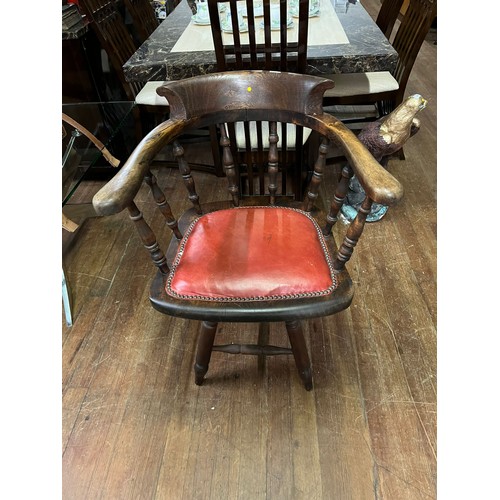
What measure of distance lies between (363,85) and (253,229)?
1.29m

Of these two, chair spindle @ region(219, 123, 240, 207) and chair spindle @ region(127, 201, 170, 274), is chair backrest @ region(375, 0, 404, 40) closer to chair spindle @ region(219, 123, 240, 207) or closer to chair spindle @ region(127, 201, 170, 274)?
chair spindle @ region(219, 123, 240, 207)

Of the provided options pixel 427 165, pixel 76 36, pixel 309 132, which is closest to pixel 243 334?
pixel 309 132

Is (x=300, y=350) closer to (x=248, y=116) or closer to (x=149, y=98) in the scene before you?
(x=248, y=116)

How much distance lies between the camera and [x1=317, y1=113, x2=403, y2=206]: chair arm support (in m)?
0.76

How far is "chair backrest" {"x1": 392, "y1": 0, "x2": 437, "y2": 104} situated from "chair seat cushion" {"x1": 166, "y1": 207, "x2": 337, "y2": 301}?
127 cm

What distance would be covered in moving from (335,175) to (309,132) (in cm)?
54

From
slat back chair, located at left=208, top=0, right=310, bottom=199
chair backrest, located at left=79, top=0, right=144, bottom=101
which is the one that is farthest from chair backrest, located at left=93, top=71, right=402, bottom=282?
chair backrest, located at left=79, top=0, right=144, bottom=101

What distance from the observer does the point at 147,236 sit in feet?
2.97

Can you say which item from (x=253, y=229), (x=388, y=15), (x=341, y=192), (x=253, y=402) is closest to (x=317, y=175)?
(x=341, y=192)

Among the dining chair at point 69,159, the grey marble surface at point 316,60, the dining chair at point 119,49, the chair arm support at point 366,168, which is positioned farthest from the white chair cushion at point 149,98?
the chair arm support at point 366,168

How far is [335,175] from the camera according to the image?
2.23 metres

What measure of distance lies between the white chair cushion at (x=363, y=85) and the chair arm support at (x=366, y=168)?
105 cm

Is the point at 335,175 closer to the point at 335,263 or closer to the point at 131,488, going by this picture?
the point at 335,263

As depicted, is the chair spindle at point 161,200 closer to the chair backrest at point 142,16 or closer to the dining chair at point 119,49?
the dining chair at point 119,49
